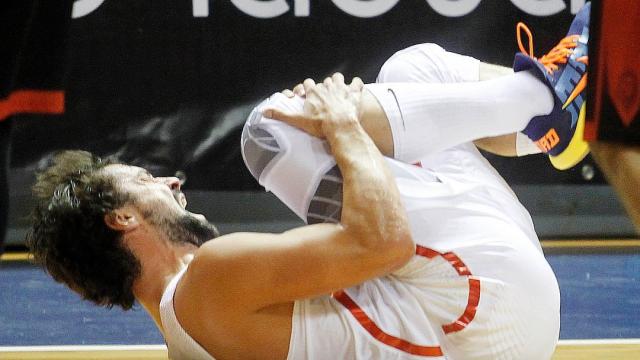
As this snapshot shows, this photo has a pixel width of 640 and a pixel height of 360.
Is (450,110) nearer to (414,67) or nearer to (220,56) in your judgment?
(414,67)

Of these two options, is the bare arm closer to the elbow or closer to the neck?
the elbow

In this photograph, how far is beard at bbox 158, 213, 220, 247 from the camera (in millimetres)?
2264

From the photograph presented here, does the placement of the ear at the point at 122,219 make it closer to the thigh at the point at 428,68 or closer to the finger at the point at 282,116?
the finger at the point at 282,116

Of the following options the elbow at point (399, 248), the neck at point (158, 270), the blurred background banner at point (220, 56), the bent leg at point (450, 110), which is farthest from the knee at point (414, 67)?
the blurred background banner at point (220, 56)

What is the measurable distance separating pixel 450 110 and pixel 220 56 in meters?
2.24

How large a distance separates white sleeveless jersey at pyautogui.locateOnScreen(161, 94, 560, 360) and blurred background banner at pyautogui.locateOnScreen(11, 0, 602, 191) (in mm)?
2115

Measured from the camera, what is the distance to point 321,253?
195cm

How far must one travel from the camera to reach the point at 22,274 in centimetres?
388

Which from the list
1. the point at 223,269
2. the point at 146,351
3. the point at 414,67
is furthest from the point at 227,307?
the point at 146,351

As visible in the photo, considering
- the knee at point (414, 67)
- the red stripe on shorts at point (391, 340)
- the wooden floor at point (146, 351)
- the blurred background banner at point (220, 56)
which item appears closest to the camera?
the red stripe on shorts at point (391, 340)

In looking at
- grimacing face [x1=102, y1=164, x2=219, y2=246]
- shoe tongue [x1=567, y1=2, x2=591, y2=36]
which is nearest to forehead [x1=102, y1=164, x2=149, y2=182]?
grimacing face [x1=102, y1=164, x2=219, y2=246]

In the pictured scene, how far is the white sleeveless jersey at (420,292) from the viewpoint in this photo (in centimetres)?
207

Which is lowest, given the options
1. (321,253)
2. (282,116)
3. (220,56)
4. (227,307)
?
(220,56)

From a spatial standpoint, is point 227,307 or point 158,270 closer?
point 227,307
